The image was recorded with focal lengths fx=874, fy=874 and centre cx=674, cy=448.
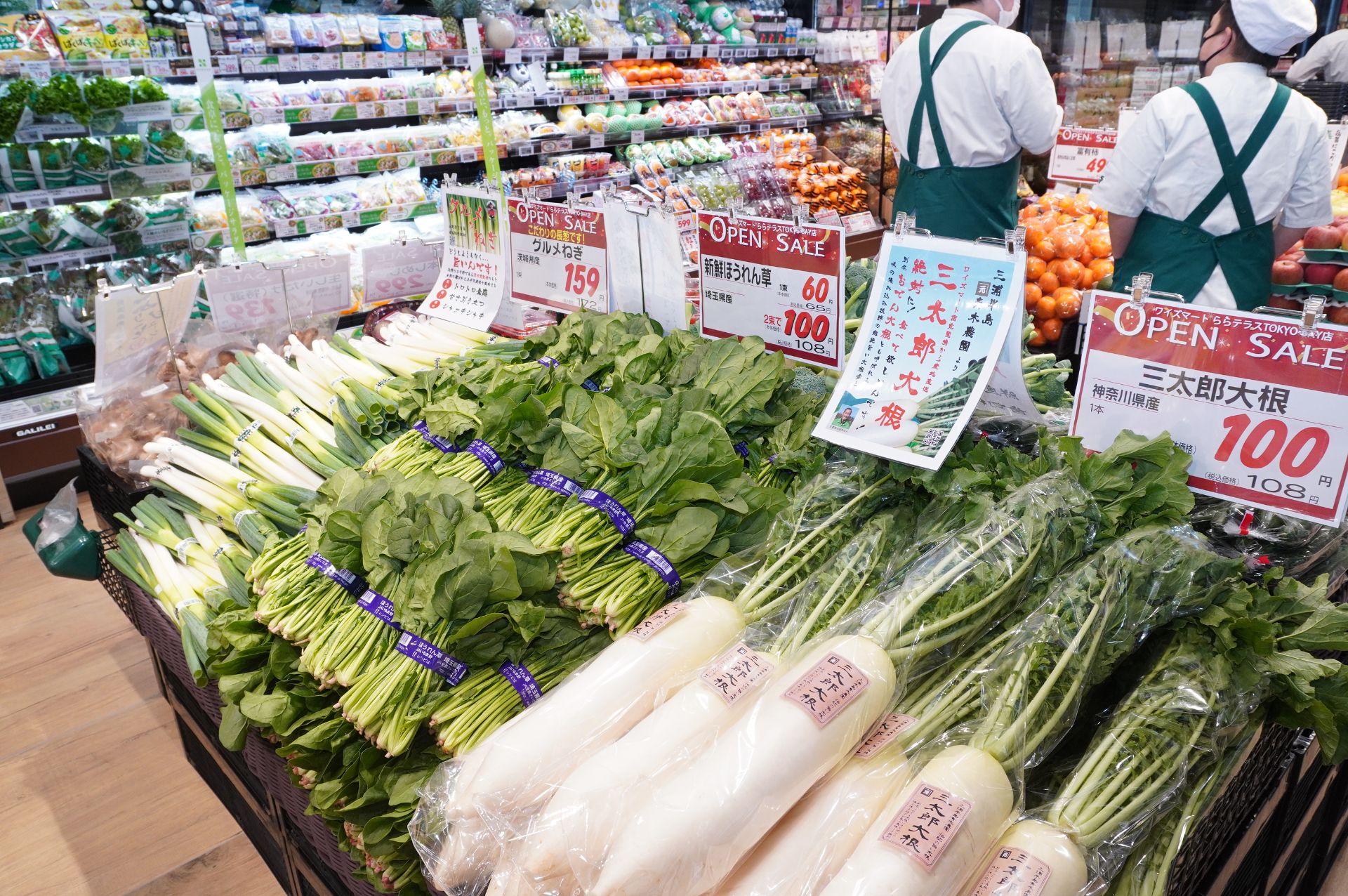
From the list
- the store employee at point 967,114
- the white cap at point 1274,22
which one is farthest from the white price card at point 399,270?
the white cap at point 1274,22

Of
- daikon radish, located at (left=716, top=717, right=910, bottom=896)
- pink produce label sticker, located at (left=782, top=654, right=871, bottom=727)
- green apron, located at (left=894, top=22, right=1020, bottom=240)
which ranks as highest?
green apron, located at (left=894, top=22, right=1020, bottom=240)

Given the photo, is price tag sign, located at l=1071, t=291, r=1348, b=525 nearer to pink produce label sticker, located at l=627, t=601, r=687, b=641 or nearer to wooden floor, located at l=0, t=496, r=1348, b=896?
pink produce label sticker, located at l=627, t=601, r=687, b=641

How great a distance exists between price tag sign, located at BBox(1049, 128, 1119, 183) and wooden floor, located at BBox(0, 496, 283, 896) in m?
4.63

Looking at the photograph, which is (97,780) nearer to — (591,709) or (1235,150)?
(591,709)

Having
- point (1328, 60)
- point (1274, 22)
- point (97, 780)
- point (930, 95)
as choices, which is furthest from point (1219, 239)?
point (1328, 60)

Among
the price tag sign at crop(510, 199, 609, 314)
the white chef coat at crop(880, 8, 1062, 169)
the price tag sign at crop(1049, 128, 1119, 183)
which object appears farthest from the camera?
the price tag sign at crop(1049, 128, 1119, 183)

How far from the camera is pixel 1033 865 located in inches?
38.8

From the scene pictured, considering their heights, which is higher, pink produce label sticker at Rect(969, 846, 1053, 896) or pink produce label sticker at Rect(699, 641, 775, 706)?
pink produce label sticker at Rect(699, 641, 775, 706)

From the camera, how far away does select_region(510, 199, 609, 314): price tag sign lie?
2.37m

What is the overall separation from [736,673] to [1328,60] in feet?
22.3

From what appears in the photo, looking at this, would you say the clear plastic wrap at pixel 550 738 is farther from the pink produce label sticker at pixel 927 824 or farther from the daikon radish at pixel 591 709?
the pink produce label sticker at pixel 927 824

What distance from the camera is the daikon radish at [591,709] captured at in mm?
1188

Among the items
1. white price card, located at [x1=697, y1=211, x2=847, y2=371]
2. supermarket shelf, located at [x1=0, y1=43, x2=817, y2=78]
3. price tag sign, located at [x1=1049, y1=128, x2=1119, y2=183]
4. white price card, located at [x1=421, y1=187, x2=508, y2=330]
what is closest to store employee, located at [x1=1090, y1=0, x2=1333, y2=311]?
price tag sign, located at [x1=1049, y1=128, x2=1119, y2=183]

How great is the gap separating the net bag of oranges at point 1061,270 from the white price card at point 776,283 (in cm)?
143
